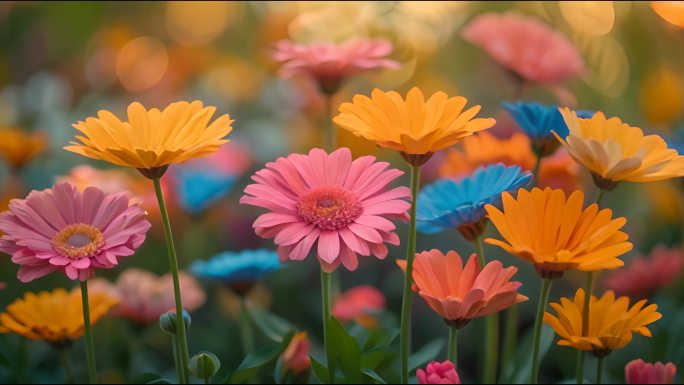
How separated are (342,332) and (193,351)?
0.40m

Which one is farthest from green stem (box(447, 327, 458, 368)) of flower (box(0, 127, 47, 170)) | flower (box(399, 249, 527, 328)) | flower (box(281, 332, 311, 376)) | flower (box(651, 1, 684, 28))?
flower (box(0, 127, 47, 170))

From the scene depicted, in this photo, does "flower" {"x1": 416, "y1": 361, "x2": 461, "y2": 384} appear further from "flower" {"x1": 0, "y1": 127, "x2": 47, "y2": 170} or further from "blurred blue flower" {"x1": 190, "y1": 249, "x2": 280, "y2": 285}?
"flower" {"x1": 0, "y1": 127, "x2": 47, "y2": 170}

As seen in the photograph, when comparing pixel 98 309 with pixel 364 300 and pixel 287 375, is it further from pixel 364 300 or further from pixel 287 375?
pixel 364 300

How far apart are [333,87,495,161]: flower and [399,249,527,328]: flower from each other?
0.08 m

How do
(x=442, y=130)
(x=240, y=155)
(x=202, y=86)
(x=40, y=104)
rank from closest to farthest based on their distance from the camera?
1. (x=442, y=130)
2. (x=240, y=155)
3. (x=40, y=104)
4. (x=202, y=86)

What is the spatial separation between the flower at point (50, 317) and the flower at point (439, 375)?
27 centimetres

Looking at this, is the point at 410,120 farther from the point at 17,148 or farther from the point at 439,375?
the point at 17,148

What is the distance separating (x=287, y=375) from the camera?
613mm

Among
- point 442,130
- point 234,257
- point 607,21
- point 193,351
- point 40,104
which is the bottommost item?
point 193,351

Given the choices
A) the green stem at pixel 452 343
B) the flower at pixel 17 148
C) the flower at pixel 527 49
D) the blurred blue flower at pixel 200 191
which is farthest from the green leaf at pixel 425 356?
the flower at pixel 17 148

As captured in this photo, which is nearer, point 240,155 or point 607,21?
point 240,155

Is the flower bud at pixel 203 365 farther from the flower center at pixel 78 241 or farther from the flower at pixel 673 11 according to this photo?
the flower at pixel 673 11

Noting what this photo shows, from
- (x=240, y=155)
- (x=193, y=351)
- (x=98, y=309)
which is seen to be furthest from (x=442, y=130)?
(x=240, y=155)

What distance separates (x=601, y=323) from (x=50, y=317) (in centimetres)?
42
